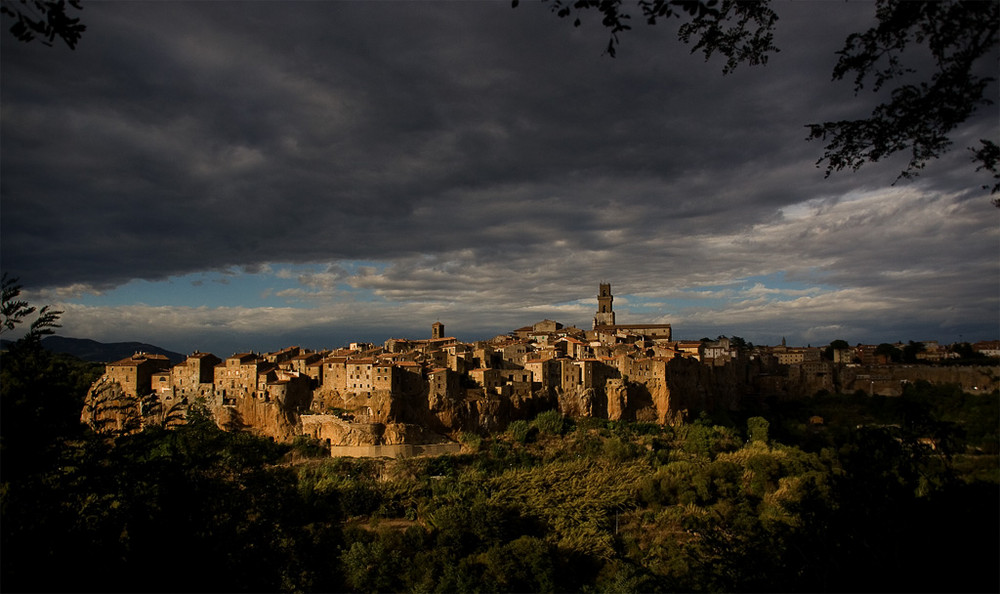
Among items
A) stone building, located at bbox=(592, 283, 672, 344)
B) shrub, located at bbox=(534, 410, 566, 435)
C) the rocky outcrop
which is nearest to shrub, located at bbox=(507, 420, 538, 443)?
shrub, located at bbox=(534, 410, 566, 435)

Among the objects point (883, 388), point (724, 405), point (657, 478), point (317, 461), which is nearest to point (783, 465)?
point (657, 478)

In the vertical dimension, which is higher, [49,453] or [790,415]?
[49,453]

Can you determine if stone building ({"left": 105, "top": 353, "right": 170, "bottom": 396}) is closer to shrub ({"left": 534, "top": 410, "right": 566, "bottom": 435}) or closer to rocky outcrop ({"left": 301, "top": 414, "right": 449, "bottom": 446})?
rocky outcrop ({"left": 301, "top": 414, "right": 449, "bottom": 446})

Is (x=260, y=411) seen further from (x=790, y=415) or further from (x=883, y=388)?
(x=883, y=388)

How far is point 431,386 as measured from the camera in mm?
34906

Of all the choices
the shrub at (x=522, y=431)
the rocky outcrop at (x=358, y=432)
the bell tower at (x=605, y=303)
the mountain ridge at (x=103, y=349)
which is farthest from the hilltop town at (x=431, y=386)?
the mountain ridge at (x=103, y=349)

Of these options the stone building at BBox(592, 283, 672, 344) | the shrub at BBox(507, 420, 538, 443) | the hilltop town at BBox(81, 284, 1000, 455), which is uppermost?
the stone building at BBox(592, 283, 672, 344)

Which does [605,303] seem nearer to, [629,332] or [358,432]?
[629,332]

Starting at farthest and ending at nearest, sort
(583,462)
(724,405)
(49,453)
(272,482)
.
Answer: (724,405) < (583,462) < (272,482) < (49,453)

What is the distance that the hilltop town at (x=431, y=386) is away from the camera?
109ft

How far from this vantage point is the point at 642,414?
39.5 metres

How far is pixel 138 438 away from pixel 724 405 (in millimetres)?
46917

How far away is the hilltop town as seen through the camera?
33.2 m

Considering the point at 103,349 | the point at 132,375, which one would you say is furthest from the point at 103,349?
the point at 132,375
